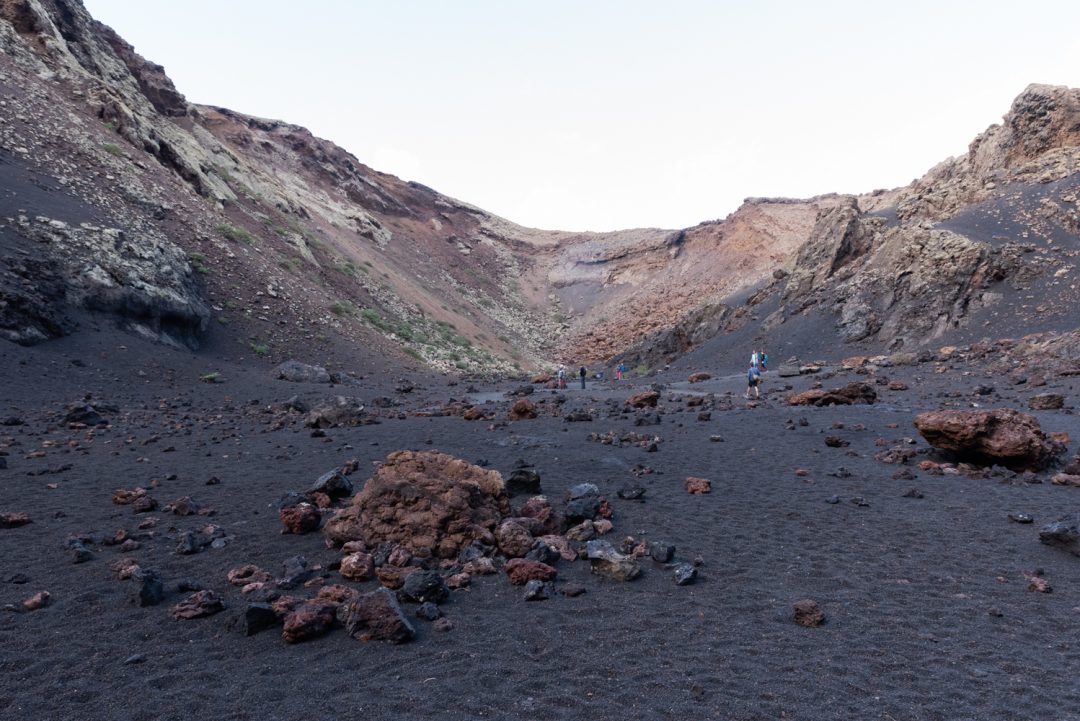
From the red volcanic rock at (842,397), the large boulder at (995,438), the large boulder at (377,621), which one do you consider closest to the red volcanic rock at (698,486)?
the large boulder at (995,438)

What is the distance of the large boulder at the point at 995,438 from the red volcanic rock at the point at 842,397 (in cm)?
541

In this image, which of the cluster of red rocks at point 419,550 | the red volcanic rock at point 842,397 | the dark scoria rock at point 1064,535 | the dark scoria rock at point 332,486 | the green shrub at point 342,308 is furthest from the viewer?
the green shrub at point 342,308

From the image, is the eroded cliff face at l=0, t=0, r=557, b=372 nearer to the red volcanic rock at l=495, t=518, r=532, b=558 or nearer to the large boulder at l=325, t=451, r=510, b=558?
the large boulder at l=325, t=451, r=510, b=558

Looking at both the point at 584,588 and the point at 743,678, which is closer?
the point at 743,678

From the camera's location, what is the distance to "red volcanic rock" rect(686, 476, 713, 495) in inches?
311

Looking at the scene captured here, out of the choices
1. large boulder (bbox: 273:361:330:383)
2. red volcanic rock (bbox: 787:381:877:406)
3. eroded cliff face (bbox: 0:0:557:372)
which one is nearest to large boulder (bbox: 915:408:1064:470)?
red volcanic rock (bbox: 787:381:877:406)

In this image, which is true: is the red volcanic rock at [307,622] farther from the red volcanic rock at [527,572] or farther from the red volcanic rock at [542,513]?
the red volcanic rock at [542,513]

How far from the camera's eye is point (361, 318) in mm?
31234

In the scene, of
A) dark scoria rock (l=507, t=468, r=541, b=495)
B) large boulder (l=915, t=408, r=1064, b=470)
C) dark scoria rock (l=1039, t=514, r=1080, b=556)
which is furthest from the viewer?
large boulder (l=915, t=408, r=1064, b=470)

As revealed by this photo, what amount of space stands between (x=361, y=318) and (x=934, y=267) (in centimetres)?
2674

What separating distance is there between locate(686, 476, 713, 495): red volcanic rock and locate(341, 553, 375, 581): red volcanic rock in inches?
172

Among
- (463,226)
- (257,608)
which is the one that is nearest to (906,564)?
(257,608)

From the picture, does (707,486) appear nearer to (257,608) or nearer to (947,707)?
(947,707)

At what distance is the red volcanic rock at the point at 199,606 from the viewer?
14.5ft
